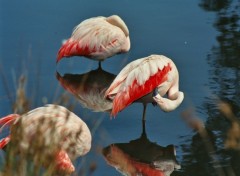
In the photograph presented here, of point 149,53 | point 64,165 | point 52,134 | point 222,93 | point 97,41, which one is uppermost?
point 52,134

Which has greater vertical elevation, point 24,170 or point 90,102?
point 24,170

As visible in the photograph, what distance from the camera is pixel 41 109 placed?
5195 millimetres

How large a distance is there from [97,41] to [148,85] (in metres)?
1.24

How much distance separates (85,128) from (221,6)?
389cm

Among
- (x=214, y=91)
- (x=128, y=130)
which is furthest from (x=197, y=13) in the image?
(x=128, y=130)

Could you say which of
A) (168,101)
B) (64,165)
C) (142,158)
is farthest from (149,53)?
(64,165)

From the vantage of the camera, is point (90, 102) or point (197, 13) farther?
point (197, 13)

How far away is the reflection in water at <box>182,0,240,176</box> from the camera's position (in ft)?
Result: 17.5

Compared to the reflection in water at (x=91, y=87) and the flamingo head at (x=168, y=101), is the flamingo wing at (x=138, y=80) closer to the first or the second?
the flamingo head at (x=168, y=101)

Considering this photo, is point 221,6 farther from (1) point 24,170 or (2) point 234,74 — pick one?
(1) point 24,170

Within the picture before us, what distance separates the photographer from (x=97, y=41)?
7297 mm

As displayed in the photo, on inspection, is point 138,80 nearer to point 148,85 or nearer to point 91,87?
point 148,85

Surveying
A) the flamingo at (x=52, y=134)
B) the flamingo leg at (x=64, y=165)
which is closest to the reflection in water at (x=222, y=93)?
the flamingo at (x=52, y=134)

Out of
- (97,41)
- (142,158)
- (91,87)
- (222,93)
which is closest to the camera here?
(142,158)
